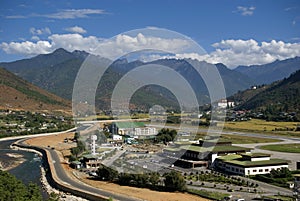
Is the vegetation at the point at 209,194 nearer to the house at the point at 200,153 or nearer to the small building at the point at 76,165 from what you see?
the house at the point at 200,153

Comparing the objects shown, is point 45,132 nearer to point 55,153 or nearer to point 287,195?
point 55,153

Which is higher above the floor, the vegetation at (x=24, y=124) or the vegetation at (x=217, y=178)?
the vegetation at (x=24, y=124)

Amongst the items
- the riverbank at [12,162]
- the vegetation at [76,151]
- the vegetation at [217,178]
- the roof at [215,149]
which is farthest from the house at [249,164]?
the riverbank at [12,162]

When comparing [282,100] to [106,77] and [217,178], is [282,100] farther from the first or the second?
[217,178]

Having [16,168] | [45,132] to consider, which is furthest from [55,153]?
[45,132]

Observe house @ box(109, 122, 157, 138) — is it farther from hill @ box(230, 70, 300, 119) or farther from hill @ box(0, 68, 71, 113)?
hill @ box(0, 68, 71, 113)

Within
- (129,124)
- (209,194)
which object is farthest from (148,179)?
(129,124)
